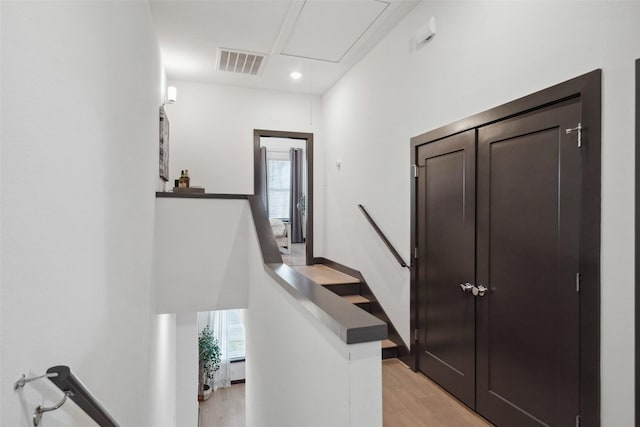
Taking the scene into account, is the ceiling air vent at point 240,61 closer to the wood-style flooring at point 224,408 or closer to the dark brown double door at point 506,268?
the dark brown double door at point 506,268

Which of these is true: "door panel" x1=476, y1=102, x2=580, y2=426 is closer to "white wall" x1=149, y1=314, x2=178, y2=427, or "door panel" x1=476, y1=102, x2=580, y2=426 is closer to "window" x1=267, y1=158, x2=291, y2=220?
"white wall" x1=149, y1=314, x2=178, y2=427

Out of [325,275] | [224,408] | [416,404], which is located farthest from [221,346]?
[416,404]

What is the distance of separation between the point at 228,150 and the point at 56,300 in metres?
4.09

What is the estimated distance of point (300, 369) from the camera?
1694 millimetres

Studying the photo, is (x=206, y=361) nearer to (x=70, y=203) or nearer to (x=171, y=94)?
(x=171, y=94)

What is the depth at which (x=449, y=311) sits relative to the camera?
2650mm

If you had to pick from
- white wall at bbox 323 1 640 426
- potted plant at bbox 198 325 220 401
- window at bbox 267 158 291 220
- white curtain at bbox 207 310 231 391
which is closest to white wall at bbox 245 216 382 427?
white wall at bbox 323 1 640 426

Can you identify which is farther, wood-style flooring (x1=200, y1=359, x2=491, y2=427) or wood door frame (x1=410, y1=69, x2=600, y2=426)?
wood-style flooring (x1=200, y1=359, x2=491, y2=427)

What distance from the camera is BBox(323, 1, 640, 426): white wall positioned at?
1.56 m

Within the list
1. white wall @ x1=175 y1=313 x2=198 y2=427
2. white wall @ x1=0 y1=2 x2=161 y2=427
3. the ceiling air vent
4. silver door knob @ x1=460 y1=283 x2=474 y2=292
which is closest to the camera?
white wall @ x1=0 y1=2 x2=161 y2=427

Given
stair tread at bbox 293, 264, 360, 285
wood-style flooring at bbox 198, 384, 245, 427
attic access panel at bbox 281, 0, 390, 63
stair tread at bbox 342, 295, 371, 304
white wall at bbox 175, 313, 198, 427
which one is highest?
attic access panel at bbox 281, 0, 390, 63

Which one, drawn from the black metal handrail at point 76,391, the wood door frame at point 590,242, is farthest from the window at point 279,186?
the black metal handrail at point 76,391

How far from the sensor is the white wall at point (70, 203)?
0.89 metres

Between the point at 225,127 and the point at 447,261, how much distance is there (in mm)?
3648
